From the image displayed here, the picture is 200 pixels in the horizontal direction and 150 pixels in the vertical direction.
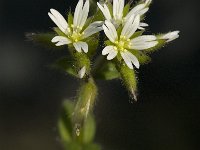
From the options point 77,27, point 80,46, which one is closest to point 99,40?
point 77,27

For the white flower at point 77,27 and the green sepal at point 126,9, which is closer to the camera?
the white flower at point 77,27

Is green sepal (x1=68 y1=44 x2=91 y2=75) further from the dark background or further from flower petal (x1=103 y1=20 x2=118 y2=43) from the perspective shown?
the dark background

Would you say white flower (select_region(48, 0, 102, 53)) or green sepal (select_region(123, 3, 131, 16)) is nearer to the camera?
white flower (select_region(48, 0, 102, 53))

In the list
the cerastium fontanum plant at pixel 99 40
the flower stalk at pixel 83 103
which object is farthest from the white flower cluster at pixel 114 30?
the flower stalk at pixel 83 103

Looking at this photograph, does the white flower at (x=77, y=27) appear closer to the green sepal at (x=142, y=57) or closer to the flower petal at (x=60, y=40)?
the flower petal at (x=60, y=40)

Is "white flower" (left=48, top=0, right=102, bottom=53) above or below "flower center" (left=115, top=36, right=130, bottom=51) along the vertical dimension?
above

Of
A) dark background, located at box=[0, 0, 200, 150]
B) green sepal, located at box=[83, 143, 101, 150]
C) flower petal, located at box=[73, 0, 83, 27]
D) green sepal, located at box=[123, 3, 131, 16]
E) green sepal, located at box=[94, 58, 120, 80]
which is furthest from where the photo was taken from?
dark background, located at box=[0, 0, 200, 150]

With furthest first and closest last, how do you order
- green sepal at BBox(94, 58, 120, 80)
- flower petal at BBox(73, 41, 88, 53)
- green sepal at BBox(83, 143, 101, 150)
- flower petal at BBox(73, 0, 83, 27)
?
green sepal at BBox(83, 143, 101, 150) < green sepal at BBox(94, 58, 120, 80) < flower petal at BBox(73, 0, 83, 27) < flower petal at BBox(73, 41, 88, 53)

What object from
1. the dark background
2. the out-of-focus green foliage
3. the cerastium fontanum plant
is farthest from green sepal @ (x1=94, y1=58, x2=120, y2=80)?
the dark background

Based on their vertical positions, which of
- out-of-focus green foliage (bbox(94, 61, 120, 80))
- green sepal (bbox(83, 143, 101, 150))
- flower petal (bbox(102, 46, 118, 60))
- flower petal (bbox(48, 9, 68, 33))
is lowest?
green sepal (bbox(83, 143, 101, 150))
